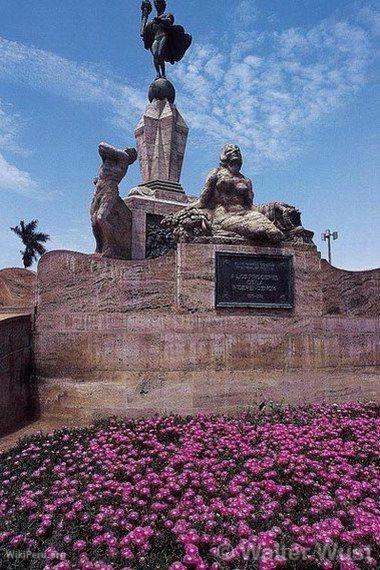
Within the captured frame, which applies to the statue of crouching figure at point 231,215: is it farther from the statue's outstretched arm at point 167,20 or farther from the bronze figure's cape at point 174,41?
the statue's outstretched arm at point 167,20

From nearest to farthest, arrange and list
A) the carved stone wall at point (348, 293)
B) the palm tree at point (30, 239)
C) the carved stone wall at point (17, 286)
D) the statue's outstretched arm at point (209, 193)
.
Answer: the statue's outstretched arm at point (209, 193) → the carved stone wall at point (348, 293) → the carved stone wall at point (17, 286) → the palm tree at point (30, 239)

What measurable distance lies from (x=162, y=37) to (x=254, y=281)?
36.1 ft

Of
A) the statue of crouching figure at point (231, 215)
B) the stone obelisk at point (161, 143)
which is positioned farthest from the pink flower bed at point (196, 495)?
the stone obelisk at point (161, 143)

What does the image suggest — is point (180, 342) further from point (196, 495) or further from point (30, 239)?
point (30, 239)

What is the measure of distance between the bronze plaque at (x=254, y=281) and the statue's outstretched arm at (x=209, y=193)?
127 centimetres

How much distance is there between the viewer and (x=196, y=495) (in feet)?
11.3

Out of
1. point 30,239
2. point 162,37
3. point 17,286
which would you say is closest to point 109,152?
point 17,286

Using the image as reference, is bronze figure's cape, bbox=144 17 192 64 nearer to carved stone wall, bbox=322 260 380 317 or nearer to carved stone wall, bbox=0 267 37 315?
carved stone wall, bbox=0 267 37 315

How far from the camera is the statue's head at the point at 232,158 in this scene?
7285 mm

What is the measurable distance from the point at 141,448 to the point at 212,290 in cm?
244

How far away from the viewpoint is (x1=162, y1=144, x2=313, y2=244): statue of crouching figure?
21.3ft

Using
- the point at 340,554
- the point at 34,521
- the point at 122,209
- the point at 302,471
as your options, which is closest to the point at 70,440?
the point at 34,521

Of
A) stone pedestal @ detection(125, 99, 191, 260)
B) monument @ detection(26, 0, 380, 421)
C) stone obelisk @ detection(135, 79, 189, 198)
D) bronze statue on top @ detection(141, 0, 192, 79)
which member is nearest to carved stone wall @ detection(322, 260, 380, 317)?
monument @ detection(26, 0, 380, 421)

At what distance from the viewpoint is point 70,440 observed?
488 cm
